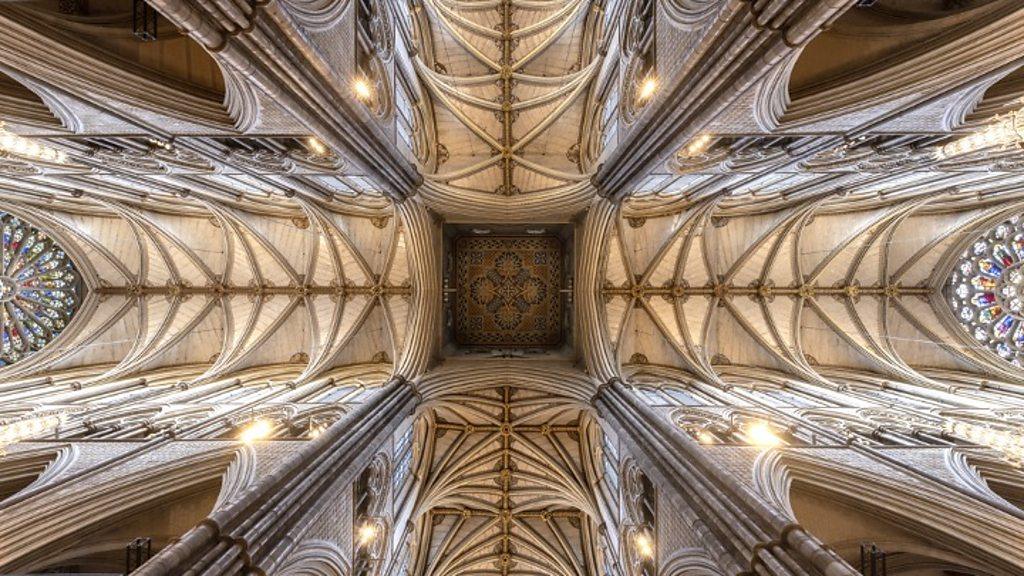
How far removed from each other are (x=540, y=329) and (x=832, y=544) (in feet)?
33.0

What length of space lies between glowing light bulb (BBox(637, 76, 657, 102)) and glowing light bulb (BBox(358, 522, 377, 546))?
10.0 m

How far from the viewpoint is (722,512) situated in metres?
5.88

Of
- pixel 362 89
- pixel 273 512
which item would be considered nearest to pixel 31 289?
pixel 362 89

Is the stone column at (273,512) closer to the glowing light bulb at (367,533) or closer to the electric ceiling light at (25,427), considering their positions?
the glowing light bulb at (367,533)

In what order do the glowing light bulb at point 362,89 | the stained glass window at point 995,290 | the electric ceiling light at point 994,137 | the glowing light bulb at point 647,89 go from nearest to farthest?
1. the electric ceiling light at point 994,137
2. the glowing light bulb at point 362,89
3. the glowing light bulb at point 647,89
4. the stained glass window at point 995,290

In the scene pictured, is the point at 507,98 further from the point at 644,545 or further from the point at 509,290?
the point at 644,545

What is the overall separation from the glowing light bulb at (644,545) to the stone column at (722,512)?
3.14ft

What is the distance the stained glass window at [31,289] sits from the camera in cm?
1431

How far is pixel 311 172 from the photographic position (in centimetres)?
1000

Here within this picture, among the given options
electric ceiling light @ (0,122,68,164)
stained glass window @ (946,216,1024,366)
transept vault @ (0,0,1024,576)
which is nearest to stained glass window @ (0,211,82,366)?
transept vault @ (0,0,1024,576)

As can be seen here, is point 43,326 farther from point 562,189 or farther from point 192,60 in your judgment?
point 562,189

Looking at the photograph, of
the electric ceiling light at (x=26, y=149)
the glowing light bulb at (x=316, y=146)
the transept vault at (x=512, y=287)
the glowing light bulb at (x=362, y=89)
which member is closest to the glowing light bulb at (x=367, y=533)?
the transept vault at (x=512, y=287)

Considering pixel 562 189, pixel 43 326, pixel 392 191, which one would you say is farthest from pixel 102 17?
pixel 43 326

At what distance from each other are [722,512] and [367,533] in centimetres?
697
